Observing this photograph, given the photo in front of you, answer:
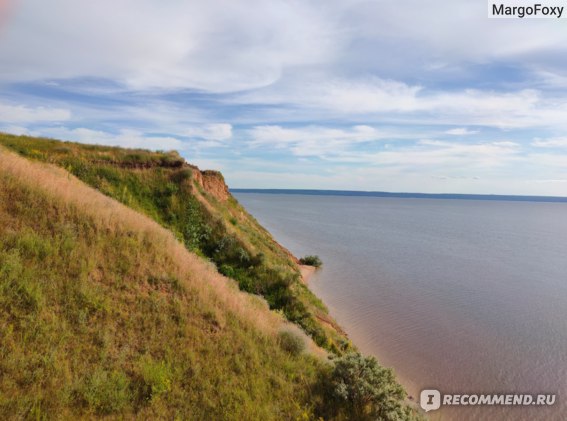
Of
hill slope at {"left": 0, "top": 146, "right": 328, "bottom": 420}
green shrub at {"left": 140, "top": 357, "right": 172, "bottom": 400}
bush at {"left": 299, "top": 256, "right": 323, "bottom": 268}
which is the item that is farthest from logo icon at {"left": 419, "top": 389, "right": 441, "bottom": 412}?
bush at {"left": 299, "top": 256, "right": 323, "bottom": 268}

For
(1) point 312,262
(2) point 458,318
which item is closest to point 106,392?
(2) point 458,318

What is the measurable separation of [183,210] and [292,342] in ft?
47.9

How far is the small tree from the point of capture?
317 inches

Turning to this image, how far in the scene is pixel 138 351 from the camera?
8.57 m

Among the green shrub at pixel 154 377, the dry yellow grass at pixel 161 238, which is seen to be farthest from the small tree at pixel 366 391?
the green shrub at pixel 154 377

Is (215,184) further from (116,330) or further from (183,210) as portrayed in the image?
(116,330)

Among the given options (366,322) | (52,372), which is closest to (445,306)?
(366,322)

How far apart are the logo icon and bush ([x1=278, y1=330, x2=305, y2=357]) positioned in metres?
8.62

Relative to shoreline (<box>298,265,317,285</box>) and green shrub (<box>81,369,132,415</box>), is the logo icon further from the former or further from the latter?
shoreline (<box>298,265,317,285</box>)

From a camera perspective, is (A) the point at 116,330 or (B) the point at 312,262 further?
(B) the point at 312,262

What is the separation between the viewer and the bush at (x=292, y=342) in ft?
32.6

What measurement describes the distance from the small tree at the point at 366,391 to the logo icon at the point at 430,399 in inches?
311

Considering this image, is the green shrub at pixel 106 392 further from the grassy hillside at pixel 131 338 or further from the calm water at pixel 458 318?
the calm water at pixel 458 318

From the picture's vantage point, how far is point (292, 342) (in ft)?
33.2
